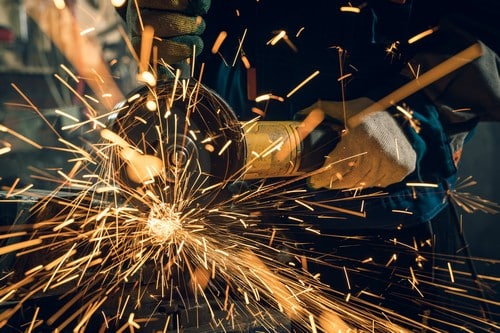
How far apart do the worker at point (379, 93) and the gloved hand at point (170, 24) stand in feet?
2.31

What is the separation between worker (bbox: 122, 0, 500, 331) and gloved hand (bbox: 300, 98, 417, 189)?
5 centimetres

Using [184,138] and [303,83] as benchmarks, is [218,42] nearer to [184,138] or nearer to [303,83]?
[303,83]

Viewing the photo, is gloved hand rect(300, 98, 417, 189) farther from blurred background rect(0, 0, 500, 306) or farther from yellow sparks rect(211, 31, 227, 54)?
blurred background rect(0, 0, 500, 306)

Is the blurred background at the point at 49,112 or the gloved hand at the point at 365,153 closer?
the gloved hand at the point at 365,153

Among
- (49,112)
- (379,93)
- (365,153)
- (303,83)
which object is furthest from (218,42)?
(49,112)

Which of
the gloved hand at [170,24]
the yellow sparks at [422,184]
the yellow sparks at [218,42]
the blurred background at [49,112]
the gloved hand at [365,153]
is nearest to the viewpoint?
the gloved hand at [170,24]

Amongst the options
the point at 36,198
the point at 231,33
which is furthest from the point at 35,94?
the point at 36,198

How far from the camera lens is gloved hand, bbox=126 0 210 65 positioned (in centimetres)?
138

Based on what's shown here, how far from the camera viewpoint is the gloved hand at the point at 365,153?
1648 mm

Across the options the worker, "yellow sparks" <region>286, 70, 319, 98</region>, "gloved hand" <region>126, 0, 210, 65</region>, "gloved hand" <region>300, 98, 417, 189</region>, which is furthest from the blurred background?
"gloved hand" <region>126, 0, 210, 65</region>

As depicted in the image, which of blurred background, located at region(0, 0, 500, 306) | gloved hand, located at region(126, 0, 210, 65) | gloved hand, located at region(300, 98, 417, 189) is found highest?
gloved hand, located at region(126, 0, 210, 65)

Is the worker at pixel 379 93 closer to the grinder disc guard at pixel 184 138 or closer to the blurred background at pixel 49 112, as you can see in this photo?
the grinder disc guard at pixel 184 138

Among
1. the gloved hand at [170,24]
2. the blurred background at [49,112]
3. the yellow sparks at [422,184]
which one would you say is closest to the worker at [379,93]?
the yellow sparks at [422,184]

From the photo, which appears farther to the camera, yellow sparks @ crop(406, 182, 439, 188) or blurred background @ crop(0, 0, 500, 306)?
blurred background @ crop(0, 0, 500, 306)
